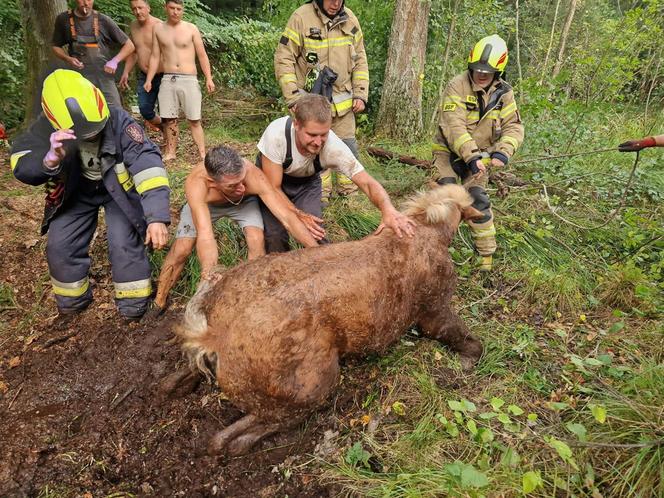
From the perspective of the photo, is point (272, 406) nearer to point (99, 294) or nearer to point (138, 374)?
point (138, 374)

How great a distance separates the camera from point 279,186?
13.9 feet

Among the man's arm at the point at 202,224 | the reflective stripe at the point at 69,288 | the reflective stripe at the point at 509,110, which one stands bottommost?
the reflective stripe at the point at 69,288

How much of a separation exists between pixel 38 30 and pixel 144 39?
4.78 feet

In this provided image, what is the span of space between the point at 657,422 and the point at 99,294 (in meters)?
4.96

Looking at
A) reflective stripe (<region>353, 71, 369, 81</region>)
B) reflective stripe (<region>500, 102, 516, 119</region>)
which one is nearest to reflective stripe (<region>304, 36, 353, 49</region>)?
reflective stripe (<region>353, 71, 369, 81</region>)

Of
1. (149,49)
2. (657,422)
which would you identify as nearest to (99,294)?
(149,49)

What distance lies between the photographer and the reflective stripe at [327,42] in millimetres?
5348

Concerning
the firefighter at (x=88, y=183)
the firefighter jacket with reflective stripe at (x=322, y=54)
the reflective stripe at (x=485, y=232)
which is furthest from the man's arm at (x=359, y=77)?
the firefighter at (x=88, y=183)

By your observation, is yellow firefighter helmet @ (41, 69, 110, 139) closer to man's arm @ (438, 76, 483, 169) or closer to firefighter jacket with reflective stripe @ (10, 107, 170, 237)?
firefighter jacket with reflective stripe @ (10, 107, 170, 237)

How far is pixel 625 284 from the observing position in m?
4.24

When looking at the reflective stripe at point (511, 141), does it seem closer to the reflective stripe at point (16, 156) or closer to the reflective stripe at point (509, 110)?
the reflective stripe at point (509, 110)

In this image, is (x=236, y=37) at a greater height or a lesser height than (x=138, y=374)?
greater

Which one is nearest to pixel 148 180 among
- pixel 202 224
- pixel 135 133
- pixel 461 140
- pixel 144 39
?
pixel 135 133

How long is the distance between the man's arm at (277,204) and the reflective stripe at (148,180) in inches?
31.3
